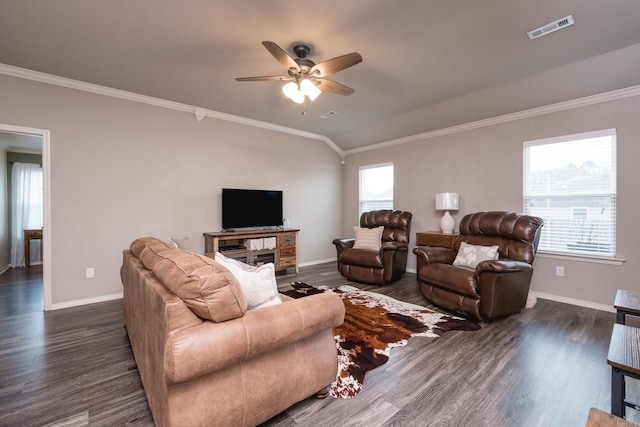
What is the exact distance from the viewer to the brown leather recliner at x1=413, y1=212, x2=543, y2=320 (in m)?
2.84

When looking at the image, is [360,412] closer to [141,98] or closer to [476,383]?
[476,383]

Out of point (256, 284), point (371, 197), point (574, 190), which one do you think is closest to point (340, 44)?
point (256, 284)

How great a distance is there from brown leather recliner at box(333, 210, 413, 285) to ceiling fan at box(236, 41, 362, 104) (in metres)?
2.37

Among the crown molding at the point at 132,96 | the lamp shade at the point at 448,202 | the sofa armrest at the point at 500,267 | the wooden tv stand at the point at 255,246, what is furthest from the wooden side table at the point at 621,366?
the crown molding at the point at 132,96

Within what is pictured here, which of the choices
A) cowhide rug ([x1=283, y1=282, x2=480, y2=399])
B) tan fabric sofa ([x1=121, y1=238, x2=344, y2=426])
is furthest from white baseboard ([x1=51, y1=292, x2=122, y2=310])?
tan fabric sofa ([x1=121, y1=238, x2=344, y2=426])

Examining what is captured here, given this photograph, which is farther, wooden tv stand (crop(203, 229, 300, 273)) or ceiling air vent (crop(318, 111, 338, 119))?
ceiling air vent (crop(318, 111, 338, 119))

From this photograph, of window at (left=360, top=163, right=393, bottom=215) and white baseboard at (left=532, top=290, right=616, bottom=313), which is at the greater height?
window at (left=360, top=163, right=393, bottom=215)

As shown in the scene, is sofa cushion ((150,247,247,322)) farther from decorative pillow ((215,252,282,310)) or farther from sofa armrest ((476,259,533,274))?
sofa armrest ((476,259,533,274))

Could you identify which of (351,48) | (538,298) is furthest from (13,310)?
(538,298)

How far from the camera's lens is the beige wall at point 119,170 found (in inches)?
132

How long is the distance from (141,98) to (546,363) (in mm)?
5282

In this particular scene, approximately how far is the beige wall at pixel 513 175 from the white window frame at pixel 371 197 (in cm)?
13

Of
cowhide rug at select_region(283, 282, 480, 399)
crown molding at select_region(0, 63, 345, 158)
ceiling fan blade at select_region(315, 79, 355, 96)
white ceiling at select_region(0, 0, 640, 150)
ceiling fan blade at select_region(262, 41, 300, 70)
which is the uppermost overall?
white ceiling at select_region(0, 0, 640, 150)

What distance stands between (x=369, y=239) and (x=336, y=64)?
2891mm
